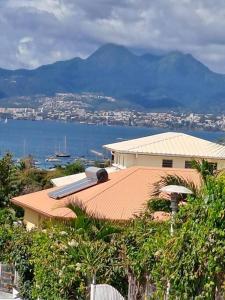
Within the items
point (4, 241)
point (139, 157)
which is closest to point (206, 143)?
point (139, 157)

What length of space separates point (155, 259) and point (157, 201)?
2491 millimetres

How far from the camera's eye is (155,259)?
12.0 metres

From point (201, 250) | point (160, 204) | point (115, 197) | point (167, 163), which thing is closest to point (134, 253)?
point (160, 204)

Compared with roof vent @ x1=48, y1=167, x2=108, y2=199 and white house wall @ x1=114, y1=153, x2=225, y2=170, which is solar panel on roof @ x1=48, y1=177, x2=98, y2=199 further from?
white house wall @ x1=114, y1=153, x2=225, y2=170

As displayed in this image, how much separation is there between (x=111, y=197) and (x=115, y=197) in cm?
14

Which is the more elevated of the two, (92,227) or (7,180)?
(92,227)

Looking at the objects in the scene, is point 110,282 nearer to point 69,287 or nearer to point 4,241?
point 69,287

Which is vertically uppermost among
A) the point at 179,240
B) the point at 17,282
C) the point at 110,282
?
the point at 179,240

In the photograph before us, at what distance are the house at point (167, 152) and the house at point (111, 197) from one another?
11.2m

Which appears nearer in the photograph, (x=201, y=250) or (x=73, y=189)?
(x=201, y=250)

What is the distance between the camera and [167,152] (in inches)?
1657

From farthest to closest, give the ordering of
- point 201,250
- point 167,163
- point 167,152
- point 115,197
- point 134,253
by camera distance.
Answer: point 167,163
point 167,152
point 115,197
point 134,253
point 201,250

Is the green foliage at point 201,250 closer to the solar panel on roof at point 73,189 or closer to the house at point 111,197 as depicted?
the house at point 111,197

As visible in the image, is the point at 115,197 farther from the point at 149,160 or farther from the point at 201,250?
the point at 201,250
